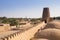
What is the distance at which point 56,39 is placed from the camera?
9469mm

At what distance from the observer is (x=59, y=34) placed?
9.81 m

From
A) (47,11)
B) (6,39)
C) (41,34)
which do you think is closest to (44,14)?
(47,11)

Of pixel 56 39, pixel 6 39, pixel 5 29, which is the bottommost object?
pixel 5 29

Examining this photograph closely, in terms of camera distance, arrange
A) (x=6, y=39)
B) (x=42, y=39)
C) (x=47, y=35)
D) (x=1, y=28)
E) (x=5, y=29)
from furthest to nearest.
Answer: (x=5, y=29), (x=1, y=28), (x=47, y=35), (x=42, y=39), (x=6, y=39)

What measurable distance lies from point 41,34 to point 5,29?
14.8m

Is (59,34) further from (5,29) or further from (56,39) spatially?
(5,29)

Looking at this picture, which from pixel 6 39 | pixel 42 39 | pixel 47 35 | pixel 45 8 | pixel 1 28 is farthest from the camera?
pixel 45 8

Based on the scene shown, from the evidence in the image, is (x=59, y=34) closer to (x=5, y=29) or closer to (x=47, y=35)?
(x=47, y=35)

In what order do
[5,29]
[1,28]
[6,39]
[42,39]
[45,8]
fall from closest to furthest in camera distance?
[6,39] → [42,39] → [1,28] → [5,29] → [45,8]

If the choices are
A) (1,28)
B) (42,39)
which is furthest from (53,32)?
(1,28)

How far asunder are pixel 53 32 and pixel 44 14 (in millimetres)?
26621

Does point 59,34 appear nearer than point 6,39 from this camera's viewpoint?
No

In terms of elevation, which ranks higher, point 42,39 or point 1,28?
point 42,39

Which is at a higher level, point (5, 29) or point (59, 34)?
point (59, 34)
